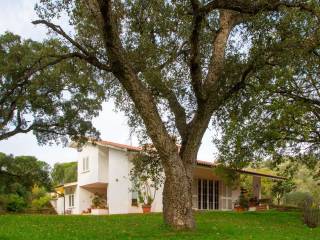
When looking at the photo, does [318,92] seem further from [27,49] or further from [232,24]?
[27,49]

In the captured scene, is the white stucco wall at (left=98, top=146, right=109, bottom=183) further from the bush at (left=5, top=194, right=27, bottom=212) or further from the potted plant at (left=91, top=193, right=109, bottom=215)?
the bush at (left=5, top=194, right=27, bottom=212)

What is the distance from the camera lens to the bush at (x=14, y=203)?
3866 centimetres

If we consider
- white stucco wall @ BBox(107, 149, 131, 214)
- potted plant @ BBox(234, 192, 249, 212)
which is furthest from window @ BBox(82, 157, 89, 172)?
potted plant @ BBox(234, 192, 249, 212)

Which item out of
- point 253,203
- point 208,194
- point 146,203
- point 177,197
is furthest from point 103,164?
point 177,197

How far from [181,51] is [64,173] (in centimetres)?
5222

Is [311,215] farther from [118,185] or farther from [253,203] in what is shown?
[118,185]

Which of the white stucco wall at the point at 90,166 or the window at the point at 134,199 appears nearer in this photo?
the window at the point at 134,199

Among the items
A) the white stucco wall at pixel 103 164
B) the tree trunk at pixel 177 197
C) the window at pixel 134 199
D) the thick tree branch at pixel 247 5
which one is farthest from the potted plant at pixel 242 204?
the thick tree branch at pixel 247 5

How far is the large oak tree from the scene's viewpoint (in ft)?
52.3

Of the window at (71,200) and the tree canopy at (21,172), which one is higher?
the tree canopy at (21,172)

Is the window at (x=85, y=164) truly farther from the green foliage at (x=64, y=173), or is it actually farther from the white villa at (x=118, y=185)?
the green foliage at (x=64, y=173)

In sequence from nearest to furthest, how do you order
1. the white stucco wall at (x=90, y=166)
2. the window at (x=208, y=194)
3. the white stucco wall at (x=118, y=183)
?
the white stucco wall at (x=118, y=183)
the white stucco wall at (x=90, y=166)
the window at (x=208, y=194)

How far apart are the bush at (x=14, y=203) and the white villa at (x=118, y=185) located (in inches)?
177

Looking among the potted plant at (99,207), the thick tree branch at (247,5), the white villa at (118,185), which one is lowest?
the potted plant at (99,207)
